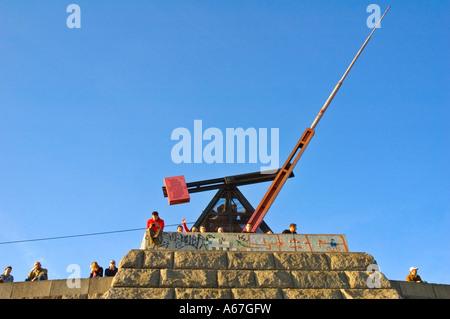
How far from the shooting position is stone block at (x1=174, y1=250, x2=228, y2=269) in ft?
31.1

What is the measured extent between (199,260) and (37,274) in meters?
4.35

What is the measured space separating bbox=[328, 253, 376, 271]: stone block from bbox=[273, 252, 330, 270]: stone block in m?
0.17

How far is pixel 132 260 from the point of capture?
368 inches

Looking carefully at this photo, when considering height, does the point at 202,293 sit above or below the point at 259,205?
below

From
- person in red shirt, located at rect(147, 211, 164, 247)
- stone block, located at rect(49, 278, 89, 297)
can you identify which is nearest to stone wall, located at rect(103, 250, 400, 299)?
person in red shirt, located at rect(147, 211, 164, 247)

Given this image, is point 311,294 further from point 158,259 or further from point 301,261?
point 158,259

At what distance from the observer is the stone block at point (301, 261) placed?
978 cm

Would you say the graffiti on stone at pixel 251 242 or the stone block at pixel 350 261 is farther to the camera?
the graffiti on stone at pixel 251 242

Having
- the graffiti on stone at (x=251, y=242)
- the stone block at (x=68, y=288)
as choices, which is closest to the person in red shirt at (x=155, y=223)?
the graffiti on stone at (x=251, y=242)

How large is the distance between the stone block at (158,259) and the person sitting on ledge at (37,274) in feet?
10.0

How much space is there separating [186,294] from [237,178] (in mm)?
11322

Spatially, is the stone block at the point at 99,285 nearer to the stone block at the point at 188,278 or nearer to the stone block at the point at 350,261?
the stone block at the point at 188,278

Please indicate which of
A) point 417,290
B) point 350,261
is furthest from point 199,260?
point 417,290
